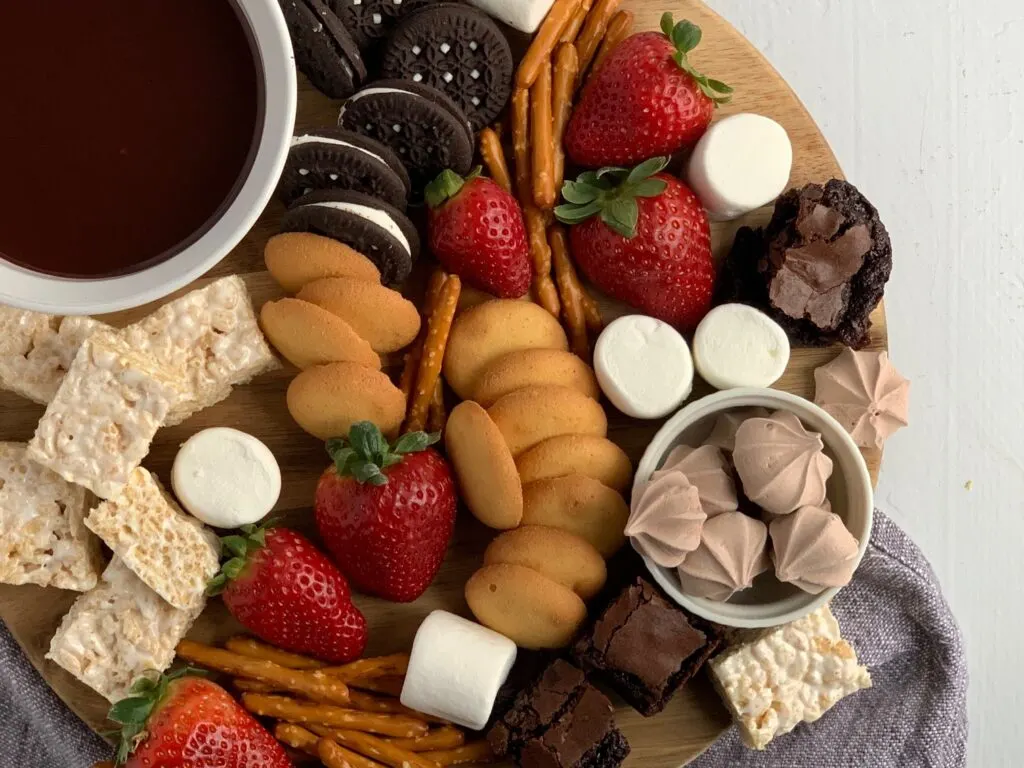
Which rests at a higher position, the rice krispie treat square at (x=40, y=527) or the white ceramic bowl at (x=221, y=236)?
the white ceramic bowl at (x=221, y=236)

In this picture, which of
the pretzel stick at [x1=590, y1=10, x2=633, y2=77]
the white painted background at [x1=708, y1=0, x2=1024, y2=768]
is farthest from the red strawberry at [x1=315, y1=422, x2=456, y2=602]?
the white painted background at [x1=708, y1=0, x2=1024, y2=768]

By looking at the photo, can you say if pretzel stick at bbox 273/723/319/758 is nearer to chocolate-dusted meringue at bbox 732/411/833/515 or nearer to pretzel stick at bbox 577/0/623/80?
chocolate-dusted meringue at bbox 732/411/833/515

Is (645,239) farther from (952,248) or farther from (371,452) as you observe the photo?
(952,248)

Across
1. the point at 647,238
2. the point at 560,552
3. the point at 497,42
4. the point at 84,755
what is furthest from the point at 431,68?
the point at 84,755

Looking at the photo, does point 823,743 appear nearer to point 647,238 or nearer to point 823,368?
point 823,368

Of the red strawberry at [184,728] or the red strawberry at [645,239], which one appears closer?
the red strawberry at [184,728]

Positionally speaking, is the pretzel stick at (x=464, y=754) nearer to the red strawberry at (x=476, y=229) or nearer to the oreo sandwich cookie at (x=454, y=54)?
the red strawberry at (x=476, y=229)

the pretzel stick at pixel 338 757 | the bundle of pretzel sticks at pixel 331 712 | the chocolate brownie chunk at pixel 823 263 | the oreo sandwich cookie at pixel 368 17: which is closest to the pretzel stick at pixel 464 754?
the bundle of pretzel sticks at pixel 331 712
